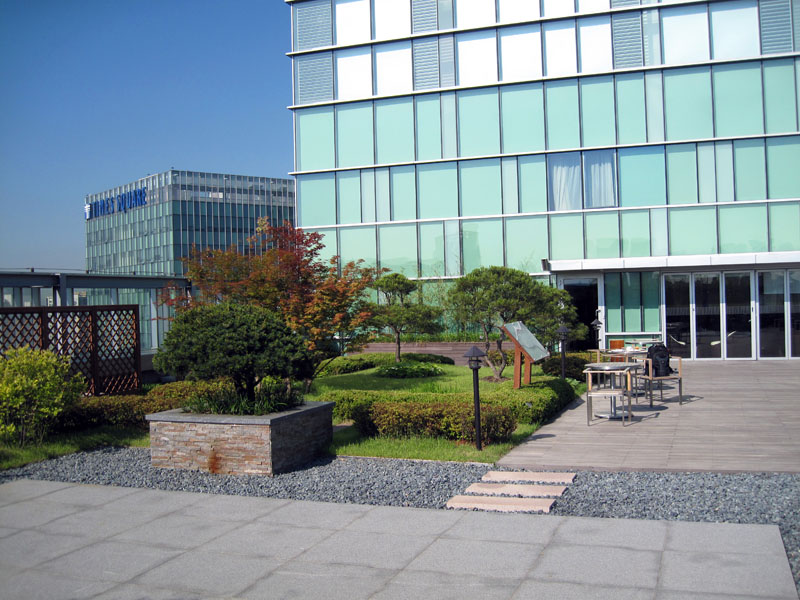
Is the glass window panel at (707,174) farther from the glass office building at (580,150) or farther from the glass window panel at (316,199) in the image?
the glass window panel at (316,199)

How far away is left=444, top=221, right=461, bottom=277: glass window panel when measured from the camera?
2614 centimetres

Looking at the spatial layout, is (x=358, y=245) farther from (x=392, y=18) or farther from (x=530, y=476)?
(x=530, y=476)

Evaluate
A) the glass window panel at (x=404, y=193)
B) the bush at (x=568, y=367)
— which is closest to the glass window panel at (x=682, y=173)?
the glass window panel at (x=404, y=193)

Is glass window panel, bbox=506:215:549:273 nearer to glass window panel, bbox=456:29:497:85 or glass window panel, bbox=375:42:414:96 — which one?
glass window panel, bbox=456:29:497:85

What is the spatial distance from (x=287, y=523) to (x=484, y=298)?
29.7 ft

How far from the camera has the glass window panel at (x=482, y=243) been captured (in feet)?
84.6

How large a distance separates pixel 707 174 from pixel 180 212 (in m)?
75.1

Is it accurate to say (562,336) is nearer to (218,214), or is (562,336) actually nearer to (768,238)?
(768,238)

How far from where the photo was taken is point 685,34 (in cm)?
2414

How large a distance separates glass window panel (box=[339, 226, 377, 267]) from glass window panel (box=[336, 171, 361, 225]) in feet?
1.36

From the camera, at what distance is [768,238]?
2314 centimetres

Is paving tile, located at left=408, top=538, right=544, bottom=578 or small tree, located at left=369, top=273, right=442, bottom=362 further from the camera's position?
small tree, located at left=369, top=273, right=442, bottom=362

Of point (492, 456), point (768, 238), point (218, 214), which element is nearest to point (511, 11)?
point (768, 238)

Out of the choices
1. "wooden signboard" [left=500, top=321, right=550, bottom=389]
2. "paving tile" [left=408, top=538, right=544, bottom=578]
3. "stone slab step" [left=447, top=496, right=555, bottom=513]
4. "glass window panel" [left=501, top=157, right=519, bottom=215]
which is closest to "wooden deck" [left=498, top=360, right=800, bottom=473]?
"wooden signboard" [left=500, top=321, right=550, bottom=389]
